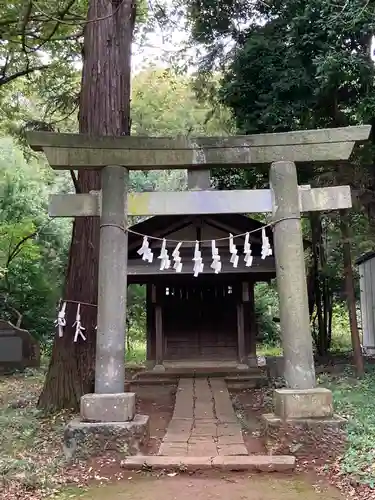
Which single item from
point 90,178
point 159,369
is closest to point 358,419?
point 90,178

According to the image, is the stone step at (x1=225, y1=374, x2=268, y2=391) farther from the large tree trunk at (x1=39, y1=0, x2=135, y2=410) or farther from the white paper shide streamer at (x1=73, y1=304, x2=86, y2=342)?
the white paper shide streamer at (x1=73, y1=304, x2=86, y2=342)

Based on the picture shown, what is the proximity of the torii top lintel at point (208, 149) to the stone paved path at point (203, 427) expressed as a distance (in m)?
3.41

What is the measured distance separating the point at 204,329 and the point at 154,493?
29.4ft

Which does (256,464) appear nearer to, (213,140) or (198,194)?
(198,194)

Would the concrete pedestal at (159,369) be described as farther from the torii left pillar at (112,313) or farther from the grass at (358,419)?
the torii left pillar at (112,313)

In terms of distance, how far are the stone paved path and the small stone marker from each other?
247 inches

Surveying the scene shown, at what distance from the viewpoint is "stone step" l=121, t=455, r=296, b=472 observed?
5.28 metres

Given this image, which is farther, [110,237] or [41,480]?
[110,237]

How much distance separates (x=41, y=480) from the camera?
5027mm

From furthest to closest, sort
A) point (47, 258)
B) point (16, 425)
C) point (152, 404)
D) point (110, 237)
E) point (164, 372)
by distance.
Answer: point (47, 258), point (164, 372), point (152, 404), point (16, 425), point (110, 237)

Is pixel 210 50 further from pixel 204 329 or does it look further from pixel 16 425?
pixel 16 425

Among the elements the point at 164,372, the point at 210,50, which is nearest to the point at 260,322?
the point at 164,372

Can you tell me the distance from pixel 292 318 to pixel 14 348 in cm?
1093

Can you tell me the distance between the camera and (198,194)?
6.38m
